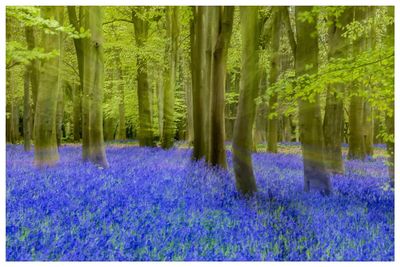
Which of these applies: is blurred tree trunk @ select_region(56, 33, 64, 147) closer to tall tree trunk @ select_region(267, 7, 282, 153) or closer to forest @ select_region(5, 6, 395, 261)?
forest @ select_region(5, 6, 395, 261)

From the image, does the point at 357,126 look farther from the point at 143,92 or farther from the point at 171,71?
the point at 143,92

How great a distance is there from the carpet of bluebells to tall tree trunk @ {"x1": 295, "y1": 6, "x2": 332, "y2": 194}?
0.18m

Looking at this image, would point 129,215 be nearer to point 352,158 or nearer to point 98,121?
point 98,121

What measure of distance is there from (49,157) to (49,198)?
4.05ft

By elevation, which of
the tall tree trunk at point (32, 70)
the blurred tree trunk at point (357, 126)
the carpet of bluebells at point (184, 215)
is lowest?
the carpet of bluebells at point (184, 215)

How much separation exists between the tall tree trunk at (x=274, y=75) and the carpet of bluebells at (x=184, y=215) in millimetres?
808

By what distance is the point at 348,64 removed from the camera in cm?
395

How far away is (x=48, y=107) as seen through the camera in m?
5.54

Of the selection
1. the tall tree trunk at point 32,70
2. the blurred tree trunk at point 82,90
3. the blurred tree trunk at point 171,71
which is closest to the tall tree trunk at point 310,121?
the blurred tree trunk at point 171,71

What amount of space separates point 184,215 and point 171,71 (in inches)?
126

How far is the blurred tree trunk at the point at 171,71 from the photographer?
20.7ft

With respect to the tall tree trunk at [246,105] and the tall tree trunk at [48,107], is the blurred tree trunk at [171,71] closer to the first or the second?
the tall tree trunk at [246,105]

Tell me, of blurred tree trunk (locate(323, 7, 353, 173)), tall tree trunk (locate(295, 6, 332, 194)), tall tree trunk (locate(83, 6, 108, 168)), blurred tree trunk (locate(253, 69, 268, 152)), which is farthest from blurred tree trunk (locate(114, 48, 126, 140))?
blurred tree trunk (locate(323, 7, 353, 173))

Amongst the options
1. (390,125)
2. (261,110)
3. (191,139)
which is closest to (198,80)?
(191,139)
